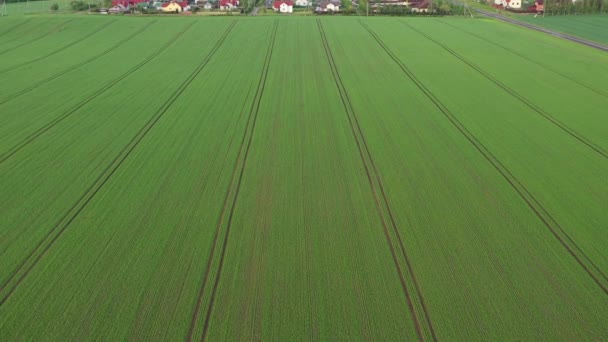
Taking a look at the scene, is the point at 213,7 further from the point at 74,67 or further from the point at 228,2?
the point at 74,67

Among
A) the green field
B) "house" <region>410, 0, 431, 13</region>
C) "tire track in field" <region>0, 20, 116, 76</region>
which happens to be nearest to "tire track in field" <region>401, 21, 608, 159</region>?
"house" <region>410, 0, 431, 13</region>

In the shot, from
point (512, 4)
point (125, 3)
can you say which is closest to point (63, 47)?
point (125, 3)

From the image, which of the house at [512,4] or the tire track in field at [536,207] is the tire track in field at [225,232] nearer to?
the tire track in field at [536,207]

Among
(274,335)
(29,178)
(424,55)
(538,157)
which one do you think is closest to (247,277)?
(274,335)

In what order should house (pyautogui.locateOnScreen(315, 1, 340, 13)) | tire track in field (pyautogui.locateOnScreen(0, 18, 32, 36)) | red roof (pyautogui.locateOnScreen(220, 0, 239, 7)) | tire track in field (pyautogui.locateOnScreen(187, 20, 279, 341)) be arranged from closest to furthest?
tire track in field (pyautogui.locateOnScreen(187, 20, 279, 341)), tire track in field (pyautogui.locateOnScreen(0, 18, 32, 36)), house (pyautogui.locateOnScreen(315, 1, 340, 13)), red roof (pyautogui.locateOnScreen(220, 0, 239, 7))

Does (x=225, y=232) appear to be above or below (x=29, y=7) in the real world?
below

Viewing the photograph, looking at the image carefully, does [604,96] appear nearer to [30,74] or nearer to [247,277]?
[247,277]

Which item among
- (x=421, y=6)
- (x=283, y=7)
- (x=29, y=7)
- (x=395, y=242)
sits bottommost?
(x=395, y=242)

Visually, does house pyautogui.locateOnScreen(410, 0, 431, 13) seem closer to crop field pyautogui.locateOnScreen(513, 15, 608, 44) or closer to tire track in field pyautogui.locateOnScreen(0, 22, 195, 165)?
crop field pyautogui.locateOnScreen(513, 15, 608, 44)

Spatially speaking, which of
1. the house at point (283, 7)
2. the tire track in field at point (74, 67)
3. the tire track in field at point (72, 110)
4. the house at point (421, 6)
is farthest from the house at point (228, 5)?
the tire track in field at point (72, 110)
